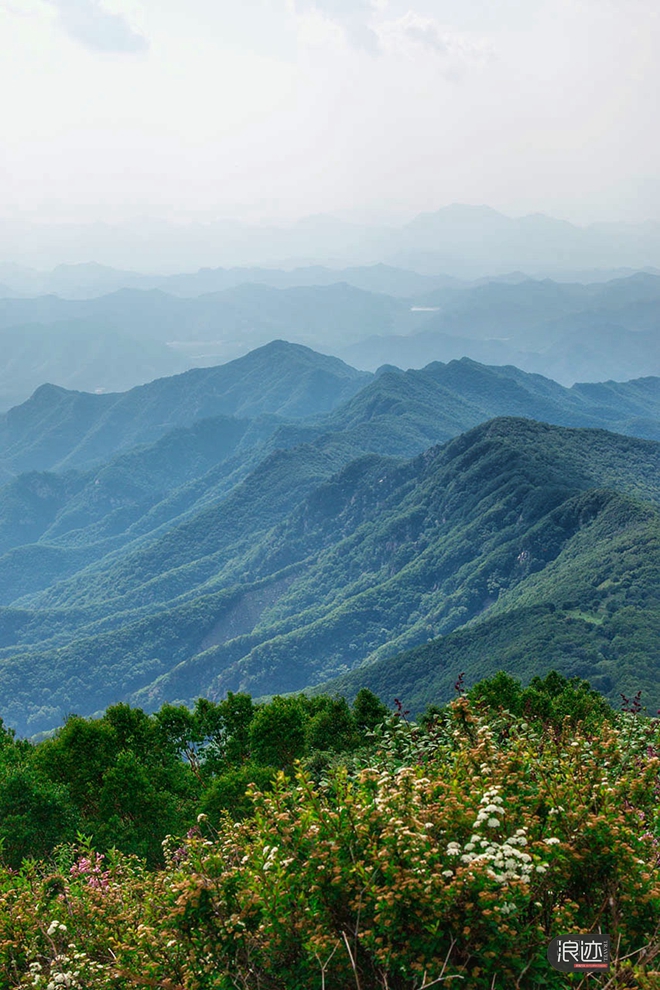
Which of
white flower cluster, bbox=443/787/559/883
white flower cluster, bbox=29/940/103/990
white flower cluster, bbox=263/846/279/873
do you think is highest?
white flower cluster, bbox=263/846/279/873

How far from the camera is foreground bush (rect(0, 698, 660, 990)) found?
380 inches

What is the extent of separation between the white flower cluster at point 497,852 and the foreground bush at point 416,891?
30 mm

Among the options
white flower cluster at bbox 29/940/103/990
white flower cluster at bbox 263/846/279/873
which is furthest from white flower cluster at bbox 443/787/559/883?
white flower cluster at bbox 29/940/103/990

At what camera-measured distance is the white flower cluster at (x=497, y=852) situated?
9.29 metres

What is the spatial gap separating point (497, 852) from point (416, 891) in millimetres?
1066

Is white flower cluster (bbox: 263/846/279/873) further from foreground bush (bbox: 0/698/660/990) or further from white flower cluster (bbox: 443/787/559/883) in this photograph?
white flower cluster (bbox: 443/787/559/883)

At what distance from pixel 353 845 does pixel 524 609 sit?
135416 mm

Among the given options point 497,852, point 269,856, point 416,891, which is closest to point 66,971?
point 269,856

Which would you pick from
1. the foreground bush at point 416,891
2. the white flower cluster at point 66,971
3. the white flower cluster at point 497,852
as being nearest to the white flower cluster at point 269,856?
the foreground bush at point 416,891

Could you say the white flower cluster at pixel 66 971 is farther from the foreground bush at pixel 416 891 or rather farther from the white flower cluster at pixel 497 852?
the white flower cluster at pixel 497 852

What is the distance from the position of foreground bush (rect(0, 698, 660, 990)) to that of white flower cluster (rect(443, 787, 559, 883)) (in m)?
0.03

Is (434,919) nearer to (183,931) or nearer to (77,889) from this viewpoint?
(183,931)

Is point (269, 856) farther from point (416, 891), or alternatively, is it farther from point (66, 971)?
point (66, 971)

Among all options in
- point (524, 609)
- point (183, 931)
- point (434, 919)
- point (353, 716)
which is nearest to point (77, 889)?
point (183, 931)
